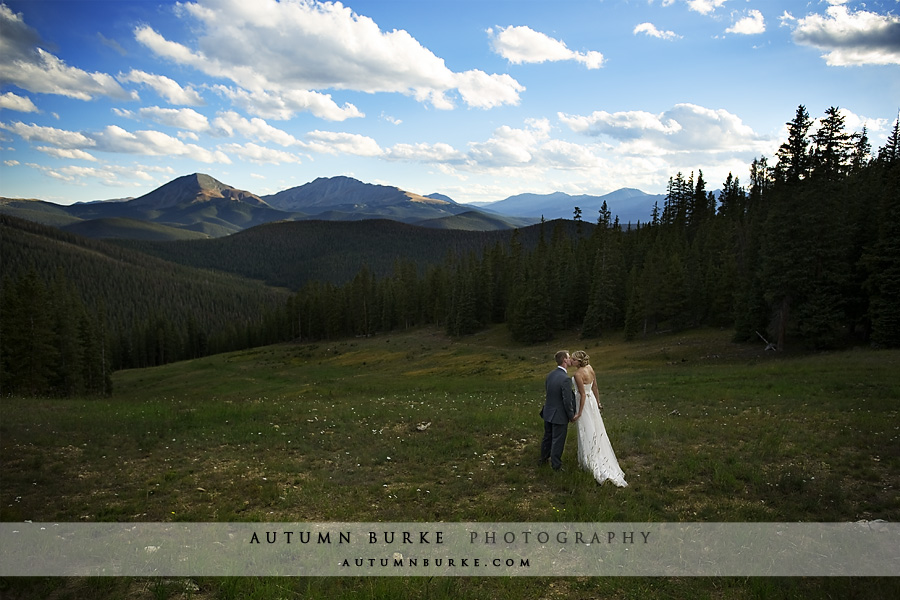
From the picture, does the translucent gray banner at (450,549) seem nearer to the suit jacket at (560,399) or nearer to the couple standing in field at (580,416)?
the couple standing in field at (580,416)

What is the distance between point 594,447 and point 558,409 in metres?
1.20

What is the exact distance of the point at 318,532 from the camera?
28.1ft

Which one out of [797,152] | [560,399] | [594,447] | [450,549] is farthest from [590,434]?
[797,152]

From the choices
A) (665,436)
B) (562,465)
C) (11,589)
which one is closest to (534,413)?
(665,436)

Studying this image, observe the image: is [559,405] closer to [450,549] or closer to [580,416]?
[580,416]

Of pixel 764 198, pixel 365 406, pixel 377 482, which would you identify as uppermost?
pixel 764 198

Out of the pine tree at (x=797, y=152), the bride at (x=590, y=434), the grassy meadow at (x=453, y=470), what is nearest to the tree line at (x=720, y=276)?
the pine tree at (x=797, y=152)

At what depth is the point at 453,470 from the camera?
12.1 m

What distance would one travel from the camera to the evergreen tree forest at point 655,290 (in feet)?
122

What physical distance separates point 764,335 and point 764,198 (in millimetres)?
42403

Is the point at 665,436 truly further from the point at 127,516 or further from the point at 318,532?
the point at 127,516

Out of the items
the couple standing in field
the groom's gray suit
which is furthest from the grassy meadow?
the groom's gray suit

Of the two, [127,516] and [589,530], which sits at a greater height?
[589,530]

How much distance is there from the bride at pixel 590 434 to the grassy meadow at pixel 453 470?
1.26 feet
